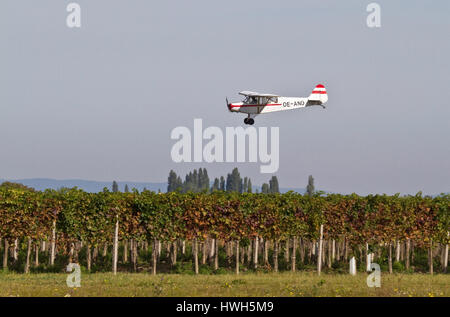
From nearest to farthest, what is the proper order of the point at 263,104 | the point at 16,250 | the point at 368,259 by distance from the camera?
1. the point at 368,259
2. the point at 16,250
3. the point at 263,104

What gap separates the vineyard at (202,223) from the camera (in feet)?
115

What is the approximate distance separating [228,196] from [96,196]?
7.84m

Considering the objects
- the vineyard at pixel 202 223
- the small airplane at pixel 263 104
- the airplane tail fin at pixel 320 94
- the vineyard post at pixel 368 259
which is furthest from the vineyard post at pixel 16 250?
the airplane tail fin at pixel 320 94

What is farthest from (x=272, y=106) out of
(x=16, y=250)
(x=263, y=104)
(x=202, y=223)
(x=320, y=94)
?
(x=16, y=250)

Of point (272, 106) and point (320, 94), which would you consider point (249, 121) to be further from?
point (320, 94)

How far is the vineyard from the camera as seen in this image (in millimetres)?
35188

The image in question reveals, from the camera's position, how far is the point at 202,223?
35500 millimetres

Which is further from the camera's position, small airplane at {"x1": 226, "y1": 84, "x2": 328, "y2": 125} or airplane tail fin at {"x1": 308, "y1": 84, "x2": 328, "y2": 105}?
airplane tail fin at {"x1": 308, "y1": 84, "x2": 328, "y2": 105}

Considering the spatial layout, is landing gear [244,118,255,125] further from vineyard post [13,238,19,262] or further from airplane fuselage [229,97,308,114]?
vineyard post [13,238,19,262]

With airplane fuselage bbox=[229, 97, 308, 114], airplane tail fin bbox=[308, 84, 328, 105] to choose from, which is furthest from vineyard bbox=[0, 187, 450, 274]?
airplane tail fin bbox=[308, 84, 328, 105]

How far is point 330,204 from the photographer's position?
121ft

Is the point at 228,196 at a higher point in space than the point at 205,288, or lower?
higher

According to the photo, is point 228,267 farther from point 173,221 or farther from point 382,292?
point 382,292
